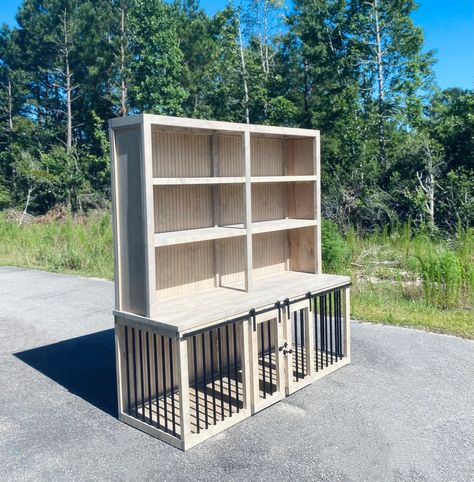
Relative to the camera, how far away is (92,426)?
387cm

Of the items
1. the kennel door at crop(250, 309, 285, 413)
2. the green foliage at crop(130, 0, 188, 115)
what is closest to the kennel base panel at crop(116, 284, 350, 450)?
the kennel door at crop(250, 309, 285, 413)

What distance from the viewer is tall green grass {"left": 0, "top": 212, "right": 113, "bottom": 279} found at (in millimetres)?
11188

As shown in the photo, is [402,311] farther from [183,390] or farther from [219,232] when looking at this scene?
[183,390]

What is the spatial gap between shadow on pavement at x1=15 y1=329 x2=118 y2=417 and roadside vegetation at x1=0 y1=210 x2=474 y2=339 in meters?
3.11

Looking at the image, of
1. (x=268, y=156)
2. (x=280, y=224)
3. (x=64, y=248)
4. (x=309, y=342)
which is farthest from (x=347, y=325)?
(x=64, y=248)

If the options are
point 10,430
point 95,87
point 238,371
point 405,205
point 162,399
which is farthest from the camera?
point 95,87

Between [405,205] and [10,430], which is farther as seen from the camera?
[405,205]

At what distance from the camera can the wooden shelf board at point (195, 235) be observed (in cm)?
372

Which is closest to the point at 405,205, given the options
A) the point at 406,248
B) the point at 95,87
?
the point at 406,248

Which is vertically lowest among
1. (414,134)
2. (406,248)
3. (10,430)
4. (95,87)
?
(10,430)

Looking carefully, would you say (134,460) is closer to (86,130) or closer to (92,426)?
(92,426)

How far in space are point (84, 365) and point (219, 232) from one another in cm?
225

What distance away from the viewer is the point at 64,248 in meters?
12.1

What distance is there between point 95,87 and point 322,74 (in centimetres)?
1111
